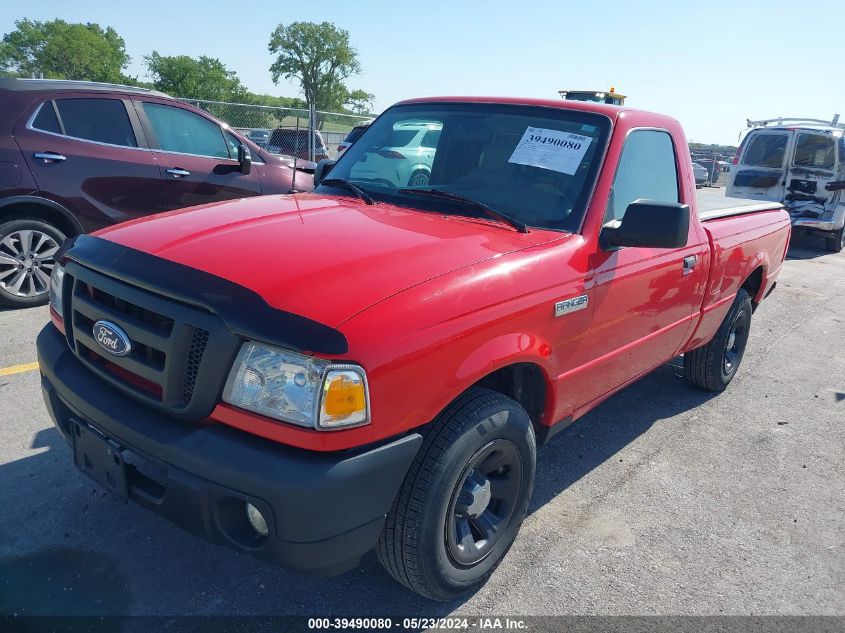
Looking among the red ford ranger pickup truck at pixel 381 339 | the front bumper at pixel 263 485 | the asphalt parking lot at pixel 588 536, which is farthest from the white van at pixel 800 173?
the front bumper at pixel 263 485

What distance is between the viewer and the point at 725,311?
437 centimetres

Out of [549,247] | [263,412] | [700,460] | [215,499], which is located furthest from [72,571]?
[700,460]

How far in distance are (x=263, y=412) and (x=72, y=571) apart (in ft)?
4.11

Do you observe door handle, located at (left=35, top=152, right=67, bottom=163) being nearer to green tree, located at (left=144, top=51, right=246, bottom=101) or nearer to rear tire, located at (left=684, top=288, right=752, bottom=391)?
rear tire, located at (left=684, top=288, right=752, bottom=391)

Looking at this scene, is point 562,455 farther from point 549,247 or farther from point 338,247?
point 338,247

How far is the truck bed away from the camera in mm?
4180

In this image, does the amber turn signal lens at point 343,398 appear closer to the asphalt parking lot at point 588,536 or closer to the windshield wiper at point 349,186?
the asphalt parking lot at point 588,536

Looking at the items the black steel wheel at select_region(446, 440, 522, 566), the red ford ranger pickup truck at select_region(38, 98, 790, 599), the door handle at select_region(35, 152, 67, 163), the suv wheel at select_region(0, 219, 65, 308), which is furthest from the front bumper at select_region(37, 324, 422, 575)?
the door handle at select_region(35, 152, 67, 163)

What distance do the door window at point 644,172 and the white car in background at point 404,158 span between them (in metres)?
0.96

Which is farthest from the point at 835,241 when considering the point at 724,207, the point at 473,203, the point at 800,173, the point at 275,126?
the point at 275,126

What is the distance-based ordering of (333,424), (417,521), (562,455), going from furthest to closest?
(562,455) → (417,521) → (333,424)

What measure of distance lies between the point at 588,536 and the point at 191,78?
9111cm

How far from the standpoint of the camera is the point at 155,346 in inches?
80.7

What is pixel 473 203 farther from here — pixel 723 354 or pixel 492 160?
pixel 723 354
